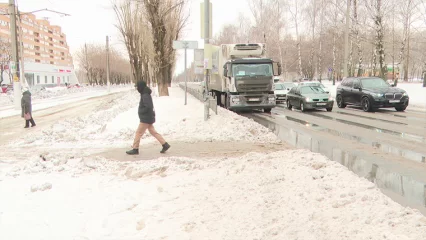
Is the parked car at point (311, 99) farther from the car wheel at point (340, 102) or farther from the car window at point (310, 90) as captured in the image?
the car wheel at point (340, 102)

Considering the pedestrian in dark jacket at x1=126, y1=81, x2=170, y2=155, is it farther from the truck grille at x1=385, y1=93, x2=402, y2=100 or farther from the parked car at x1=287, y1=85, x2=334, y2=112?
the truck grille at x1=385, y1=93, x2=402, y2=100

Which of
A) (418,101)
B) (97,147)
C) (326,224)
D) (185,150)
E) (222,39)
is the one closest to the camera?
(326,224)

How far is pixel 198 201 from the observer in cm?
470

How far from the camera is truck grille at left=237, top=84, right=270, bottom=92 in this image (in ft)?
55.5

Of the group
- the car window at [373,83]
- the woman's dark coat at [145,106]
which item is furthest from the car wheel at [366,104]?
the woman's dark coat at [145,106]

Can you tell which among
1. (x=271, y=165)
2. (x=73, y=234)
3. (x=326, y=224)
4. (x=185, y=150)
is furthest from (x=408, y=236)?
(x=185, y=150)

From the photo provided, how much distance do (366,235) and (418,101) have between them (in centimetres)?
2283

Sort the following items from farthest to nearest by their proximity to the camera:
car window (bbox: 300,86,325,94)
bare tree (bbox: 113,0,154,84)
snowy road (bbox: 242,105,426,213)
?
bare tree (bbox: 113,0,154,84) → car window (bbox: 300,86,325,94) → snowy road (bbox: 242,105,426,213)

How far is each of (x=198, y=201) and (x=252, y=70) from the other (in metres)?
13.1

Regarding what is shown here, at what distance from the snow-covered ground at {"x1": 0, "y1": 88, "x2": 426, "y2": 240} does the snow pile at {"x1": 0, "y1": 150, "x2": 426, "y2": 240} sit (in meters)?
0.01

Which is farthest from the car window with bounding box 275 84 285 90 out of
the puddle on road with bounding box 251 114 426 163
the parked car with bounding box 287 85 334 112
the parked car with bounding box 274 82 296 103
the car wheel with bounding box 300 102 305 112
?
the puddle on road with bounding box 251 114 426 163

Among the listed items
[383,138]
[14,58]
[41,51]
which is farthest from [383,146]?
[41,51]

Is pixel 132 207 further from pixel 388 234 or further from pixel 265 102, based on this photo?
pixel 265 102

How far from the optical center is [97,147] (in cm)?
910
